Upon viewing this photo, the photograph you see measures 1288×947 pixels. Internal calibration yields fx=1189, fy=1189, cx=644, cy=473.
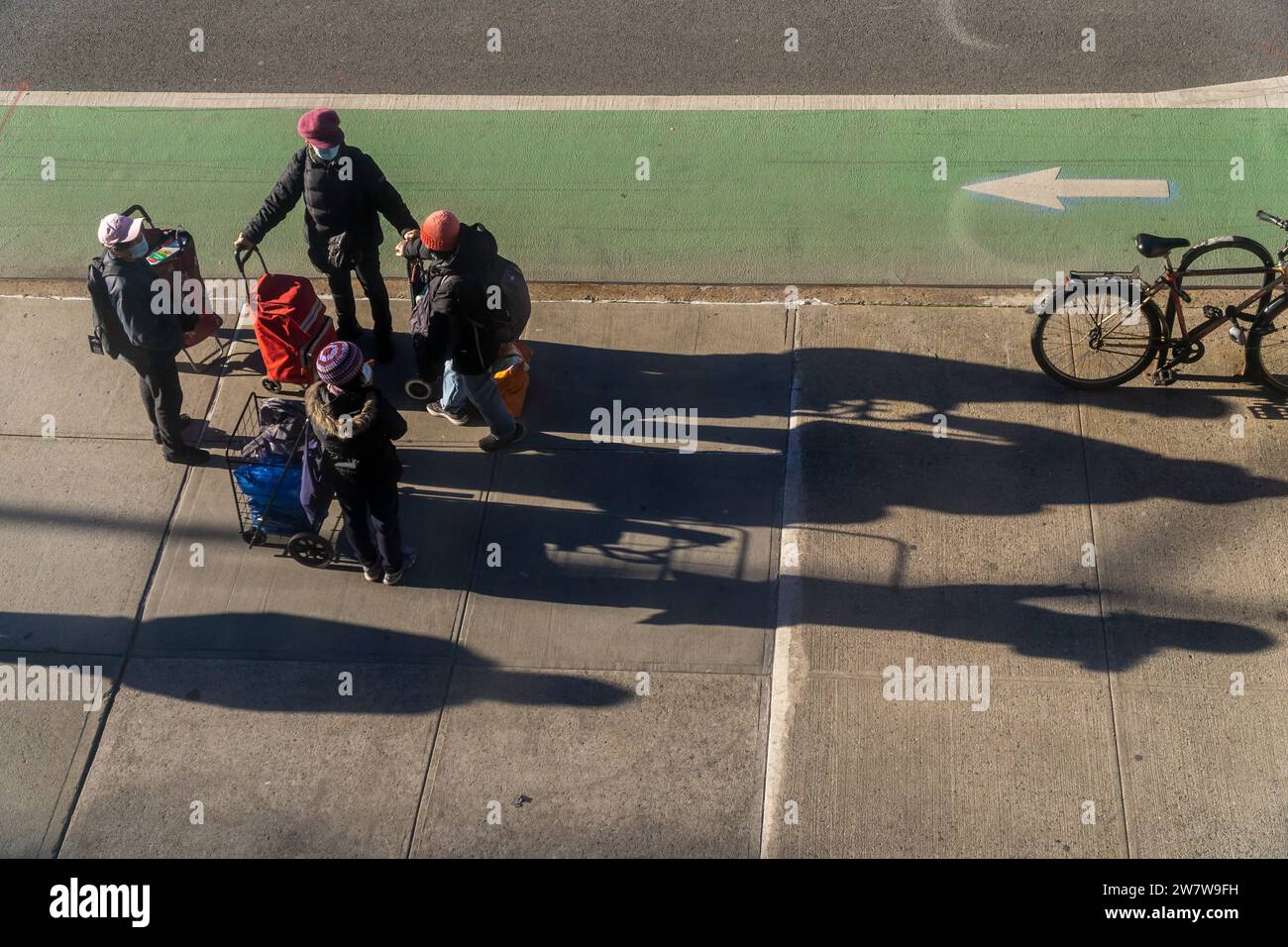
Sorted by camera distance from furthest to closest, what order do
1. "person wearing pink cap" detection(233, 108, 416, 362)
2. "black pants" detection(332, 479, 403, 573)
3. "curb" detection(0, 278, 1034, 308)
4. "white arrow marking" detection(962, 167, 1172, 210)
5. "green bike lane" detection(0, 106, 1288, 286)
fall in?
1. "white arrow marking" detection(962, 167, 1172, 210)
2. "green bike lane" detection(0, 106, 1288, 286)
3. "curb" detection(0, 278, 1034, 308)
4. "person wearing pink cap" detection(233, 108, 416, 362)
5. "black pants" detection(332, 479, 403, 573)

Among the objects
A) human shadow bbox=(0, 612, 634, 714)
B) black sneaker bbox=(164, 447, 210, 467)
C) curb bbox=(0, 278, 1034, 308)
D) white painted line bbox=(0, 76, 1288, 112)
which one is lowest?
human shadow bbox=(0, 612, 634, 714)

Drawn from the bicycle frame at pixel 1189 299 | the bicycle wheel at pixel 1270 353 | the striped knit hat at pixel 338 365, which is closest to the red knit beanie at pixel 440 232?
the striped knit hat at pixel 338 365

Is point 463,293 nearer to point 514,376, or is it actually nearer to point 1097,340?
point 514,376

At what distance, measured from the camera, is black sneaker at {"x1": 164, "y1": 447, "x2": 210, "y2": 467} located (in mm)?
7480

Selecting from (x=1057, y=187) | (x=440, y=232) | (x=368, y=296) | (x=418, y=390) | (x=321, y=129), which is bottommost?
(x=418, y=390)

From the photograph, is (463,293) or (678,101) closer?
(463,293)

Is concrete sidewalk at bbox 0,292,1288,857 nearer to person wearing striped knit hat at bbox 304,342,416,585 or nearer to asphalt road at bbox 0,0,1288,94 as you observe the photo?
person wearing striped knit hat at bbox 304,342,416,585

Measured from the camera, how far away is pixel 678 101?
Answer: 10.1 meters

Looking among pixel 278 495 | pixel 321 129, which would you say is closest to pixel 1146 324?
pixel 321 129

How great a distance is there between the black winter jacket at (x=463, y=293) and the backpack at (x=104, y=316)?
67.5 inches

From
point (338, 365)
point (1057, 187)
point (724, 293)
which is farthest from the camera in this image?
point (1057, 187)

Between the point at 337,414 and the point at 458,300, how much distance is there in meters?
1.03

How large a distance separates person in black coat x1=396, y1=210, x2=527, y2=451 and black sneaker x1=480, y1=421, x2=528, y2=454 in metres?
0.38

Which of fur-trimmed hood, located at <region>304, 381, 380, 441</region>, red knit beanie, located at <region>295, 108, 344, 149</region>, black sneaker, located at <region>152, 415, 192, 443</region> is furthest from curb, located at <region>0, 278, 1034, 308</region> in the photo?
fur-trimmed hood, located at <region>304, 381, 380, 441</region>
